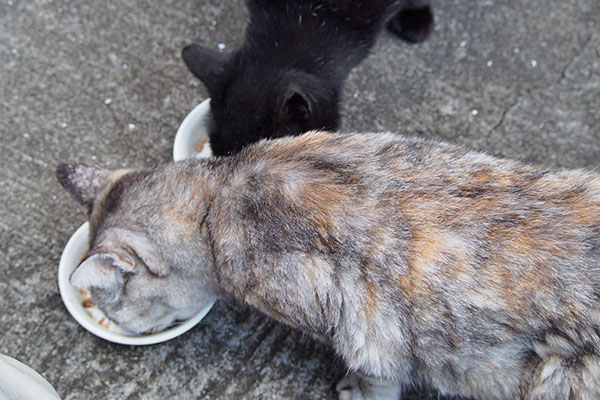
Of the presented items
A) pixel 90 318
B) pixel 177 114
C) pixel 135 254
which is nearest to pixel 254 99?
pixel 177 114

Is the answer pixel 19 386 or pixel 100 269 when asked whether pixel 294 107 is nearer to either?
pixel 100 269

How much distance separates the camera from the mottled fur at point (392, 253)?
1.79 metres

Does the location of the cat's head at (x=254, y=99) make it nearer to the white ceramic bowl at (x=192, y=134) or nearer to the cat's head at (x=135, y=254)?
the white ceramic bowl at (x=192, y=134)

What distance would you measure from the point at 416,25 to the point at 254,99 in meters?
1.53

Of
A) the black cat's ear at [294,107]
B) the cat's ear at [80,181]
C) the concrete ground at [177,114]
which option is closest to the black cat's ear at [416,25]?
the concrete ground at [177,114]

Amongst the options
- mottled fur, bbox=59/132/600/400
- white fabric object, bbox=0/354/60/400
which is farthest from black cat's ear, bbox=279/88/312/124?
white fabric object, bbox=0/354/60/400

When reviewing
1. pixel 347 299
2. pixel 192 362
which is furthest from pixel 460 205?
pixel 192 362

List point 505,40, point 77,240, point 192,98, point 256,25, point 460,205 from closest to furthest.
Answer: point 460,205 < point 77,240 < point 256,25 < point 192,98 < point 505,40

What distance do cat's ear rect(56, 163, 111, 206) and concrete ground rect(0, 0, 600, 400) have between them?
546mm

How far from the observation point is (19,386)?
6.50 ft

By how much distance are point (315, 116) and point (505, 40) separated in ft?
5.56

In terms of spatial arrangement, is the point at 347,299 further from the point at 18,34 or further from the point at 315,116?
the point at 18,34

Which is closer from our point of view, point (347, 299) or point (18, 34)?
point (347, 299)

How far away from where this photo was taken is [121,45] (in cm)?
340
